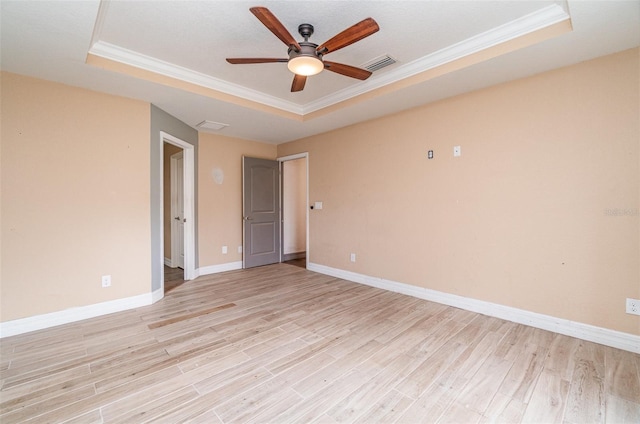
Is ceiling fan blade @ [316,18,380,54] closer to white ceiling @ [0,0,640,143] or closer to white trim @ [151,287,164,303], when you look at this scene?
white ceiling @ [0,0,640,143]

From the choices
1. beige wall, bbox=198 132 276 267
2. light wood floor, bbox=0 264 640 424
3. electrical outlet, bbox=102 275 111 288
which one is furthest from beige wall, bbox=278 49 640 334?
electrical outlet, bbox=102 275 111 288

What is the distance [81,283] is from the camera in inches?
112

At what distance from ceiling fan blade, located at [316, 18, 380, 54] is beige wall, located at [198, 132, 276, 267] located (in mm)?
3303

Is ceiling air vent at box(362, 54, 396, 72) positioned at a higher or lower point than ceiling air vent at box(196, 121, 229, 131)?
higher

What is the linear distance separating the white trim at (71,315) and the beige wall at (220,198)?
1.49m

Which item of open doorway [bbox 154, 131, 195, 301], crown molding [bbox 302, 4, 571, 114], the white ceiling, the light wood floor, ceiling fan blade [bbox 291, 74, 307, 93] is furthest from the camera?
open doorway [bbox 154, 131, 195, 301]

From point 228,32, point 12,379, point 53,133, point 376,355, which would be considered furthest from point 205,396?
point 53,133

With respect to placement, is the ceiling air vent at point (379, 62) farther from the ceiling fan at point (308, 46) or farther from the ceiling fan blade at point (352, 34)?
the ceiling fan blade at point (352, 34)

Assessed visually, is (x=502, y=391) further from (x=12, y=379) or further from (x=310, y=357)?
(x=12, y=379)

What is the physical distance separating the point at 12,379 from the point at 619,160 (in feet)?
16.0

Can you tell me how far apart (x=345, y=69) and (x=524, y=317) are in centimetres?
290

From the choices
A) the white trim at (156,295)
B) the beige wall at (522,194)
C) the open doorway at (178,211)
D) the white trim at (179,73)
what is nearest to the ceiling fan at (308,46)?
the white trim at (179,73)

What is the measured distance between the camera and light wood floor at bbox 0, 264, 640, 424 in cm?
158

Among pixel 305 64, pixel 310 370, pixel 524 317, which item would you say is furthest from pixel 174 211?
pixel 524 317
